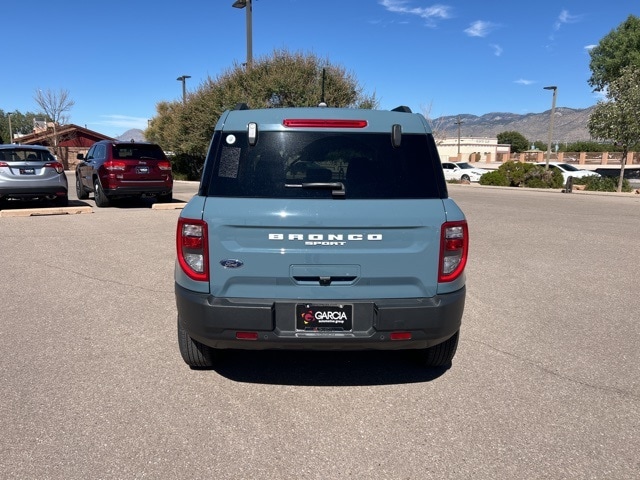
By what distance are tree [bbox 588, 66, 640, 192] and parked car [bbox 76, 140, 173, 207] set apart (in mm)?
21457

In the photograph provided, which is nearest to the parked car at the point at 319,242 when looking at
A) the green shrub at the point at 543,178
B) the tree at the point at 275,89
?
the tree at the point at 275,89

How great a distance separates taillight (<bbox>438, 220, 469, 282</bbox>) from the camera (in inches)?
123

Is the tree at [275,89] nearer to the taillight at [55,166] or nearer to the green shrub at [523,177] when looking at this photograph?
the green shrub at [523,177]

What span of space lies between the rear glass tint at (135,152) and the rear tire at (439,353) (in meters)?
11.4

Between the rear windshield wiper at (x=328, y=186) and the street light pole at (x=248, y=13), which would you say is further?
the street light pole at (x=248, y=13)

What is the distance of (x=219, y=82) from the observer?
28.0 metres

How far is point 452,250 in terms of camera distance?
3.17 m

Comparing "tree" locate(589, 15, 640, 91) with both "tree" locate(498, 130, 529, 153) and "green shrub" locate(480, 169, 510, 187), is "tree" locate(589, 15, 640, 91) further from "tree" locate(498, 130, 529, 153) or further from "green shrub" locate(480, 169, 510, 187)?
"tree" locate(498, 130, 529, 153)

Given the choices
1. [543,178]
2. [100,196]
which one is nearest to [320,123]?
[100,196]

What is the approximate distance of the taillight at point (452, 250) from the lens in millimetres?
Answer: 3135

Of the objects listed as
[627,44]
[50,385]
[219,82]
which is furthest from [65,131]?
[50,385]

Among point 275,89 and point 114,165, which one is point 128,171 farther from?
point 275,89

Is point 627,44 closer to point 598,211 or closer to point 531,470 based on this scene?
point 598,211

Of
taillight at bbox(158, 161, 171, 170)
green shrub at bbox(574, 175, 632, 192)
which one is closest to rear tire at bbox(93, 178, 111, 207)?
taillight at bbox(158, 161, 171, 170)
